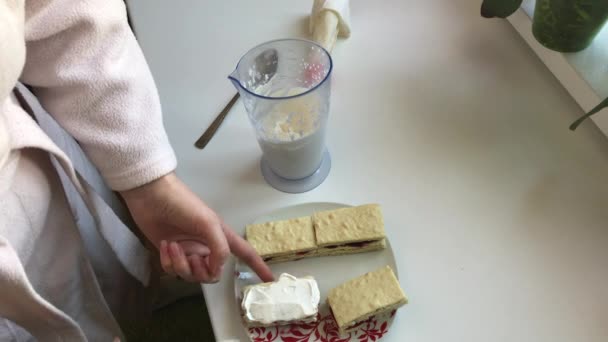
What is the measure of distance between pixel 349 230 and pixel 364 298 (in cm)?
8

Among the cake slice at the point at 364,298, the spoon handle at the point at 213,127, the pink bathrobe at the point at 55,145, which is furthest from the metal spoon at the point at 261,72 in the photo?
the cake slice at the point at 364,298

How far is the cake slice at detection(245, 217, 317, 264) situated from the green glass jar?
384mm

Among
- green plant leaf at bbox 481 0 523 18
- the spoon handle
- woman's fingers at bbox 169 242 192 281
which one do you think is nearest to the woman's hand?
woman's fingers at bbox 169 242 192 281

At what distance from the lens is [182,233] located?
57cm

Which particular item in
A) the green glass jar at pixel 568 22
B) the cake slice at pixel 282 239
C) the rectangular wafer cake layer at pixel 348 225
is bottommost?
the cake slice at pixel 282 239

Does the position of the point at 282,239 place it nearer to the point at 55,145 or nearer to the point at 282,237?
the point at 282,237

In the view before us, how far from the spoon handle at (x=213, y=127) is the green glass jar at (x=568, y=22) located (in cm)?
41

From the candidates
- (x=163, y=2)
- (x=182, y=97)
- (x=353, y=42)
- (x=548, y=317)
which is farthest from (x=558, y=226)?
(x=163, y=2)

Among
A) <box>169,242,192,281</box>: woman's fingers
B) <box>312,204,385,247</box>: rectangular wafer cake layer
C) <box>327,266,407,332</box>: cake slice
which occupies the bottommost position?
<box>327,266,407,332</box>: cake slice

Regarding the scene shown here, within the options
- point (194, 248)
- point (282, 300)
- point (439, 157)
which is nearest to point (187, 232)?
point (194, 248)

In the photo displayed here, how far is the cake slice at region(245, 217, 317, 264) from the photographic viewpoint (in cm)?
56

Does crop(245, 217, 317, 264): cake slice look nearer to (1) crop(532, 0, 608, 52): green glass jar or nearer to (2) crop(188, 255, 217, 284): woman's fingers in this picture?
(2) crop(188, 255, 217, 284): woman's fingers

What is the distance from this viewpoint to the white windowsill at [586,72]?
627 mm

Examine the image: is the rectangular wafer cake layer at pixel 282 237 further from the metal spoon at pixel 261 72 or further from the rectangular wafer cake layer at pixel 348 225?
the metal spoon at pixel 261 72
